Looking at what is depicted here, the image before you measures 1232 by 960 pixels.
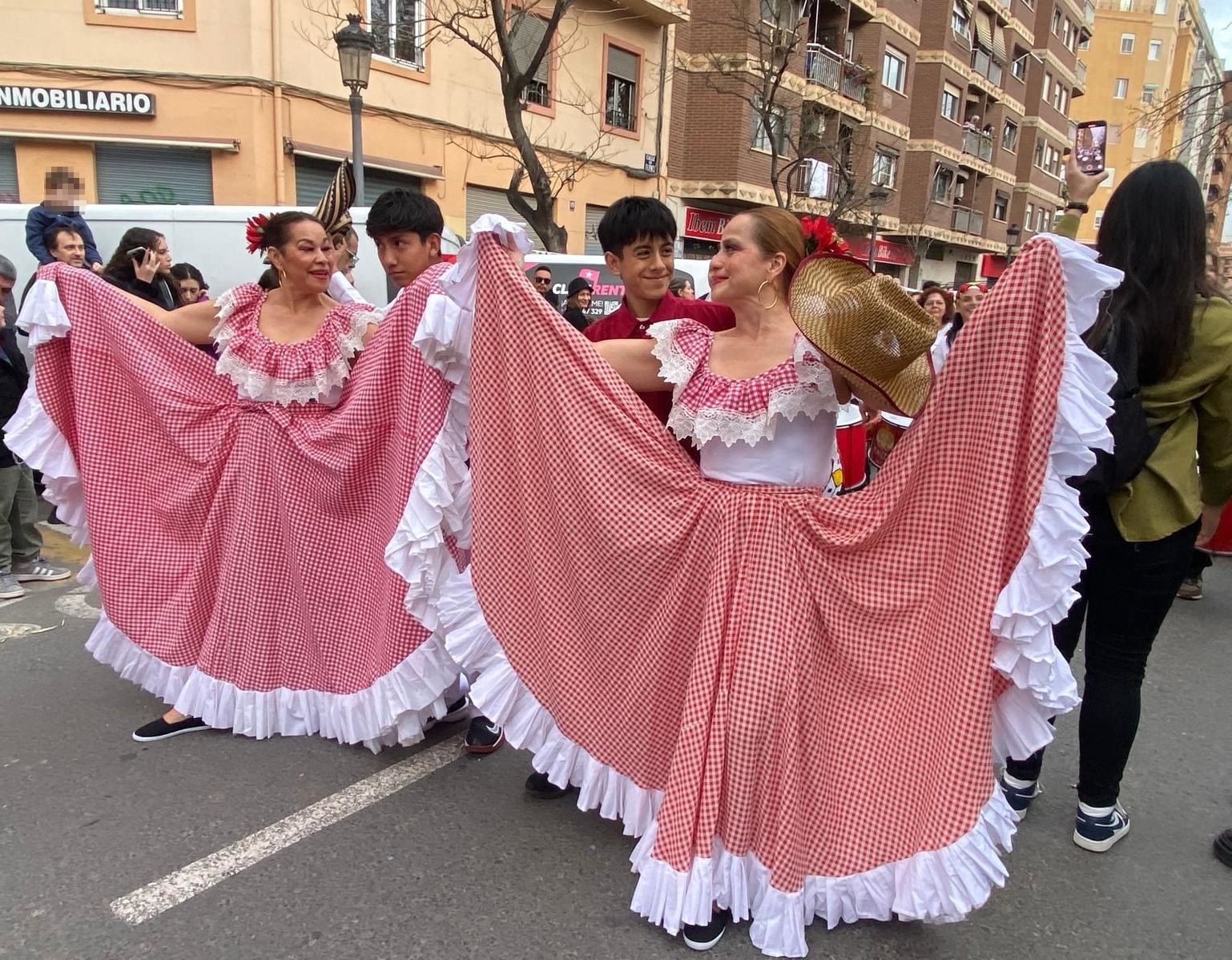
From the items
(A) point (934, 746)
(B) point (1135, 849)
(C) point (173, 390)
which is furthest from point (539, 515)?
(B) point (1135, 849)

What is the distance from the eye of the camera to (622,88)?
17906 mm

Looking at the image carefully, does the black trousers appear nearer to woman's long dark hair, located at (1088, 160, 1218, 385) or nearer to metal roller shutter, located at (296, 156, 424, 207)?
woman's long dark hair, located at (1088, 160, 1218, 385)

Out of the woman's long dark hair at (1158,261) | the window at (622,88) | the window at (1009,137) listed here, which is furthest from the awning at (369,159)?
the window at (1009,137)

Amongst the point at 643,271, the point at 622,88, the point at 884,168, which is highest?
the point at 884,168

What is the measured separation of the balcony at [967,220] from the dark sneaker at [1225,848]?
32.1 meters

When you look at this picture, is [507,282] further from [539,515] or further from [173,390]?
[173,390]

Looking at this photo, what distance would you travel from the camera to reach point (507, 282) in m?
2.68

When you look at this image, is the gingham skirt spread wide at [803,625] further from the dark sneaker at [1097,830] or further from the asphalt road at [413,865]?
the dark sneaker at [1097,830]

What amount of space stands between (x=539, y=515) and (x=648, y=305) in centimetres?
94

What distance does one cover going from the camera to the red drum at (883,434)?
16.1 feet

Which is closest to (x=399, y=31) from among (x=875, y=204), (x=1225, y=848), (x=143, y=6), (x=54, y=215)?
(x=143, y=6)

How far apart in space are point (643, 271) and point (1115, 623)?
1839mm

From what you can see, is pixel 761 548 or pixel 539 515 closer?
pixel 761 548

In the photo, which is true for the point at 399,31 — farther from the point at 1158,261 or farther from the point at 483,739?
the point at 1158,261
